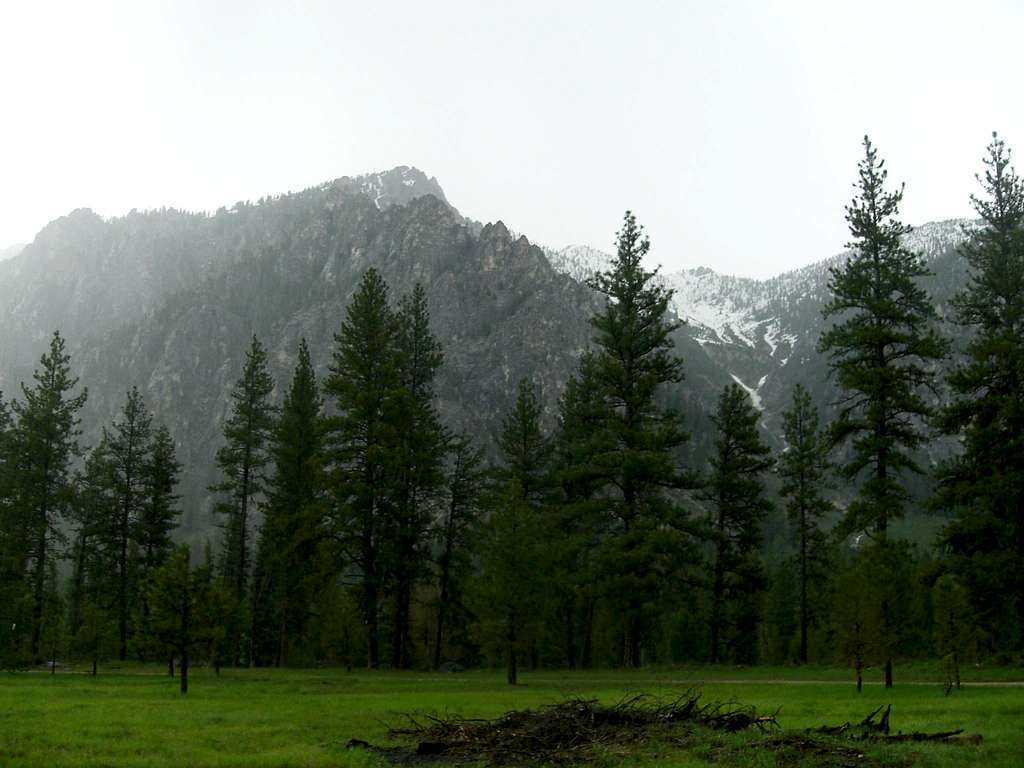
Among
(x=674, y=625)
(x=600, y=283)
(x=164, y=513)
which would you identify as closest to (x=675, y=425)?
(x=600, y=283)

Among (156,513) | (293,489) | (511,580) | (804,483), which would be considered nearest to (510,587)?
(511,580)

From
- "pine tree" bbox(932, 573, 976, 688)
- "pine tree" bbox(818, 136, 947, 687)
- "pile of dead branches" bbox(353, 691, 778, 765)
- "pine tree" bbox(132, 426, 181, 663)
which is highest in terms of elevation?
"pine tree" bbox(818, 136, 947, 687)

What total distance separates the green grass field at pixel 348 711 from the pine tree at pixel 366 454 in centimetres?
569

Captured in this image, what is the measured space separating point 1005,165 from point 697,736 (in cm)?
2860

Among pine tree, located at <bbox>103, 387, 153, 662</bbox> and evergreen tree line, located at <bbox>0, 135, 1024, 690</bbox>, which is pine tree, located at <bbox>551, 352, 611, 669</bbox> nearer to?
evergreen tree line, located at <bbox>0, 135, 1024, 690</bbox>

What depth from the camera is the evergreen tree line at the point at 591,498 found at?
27.0m

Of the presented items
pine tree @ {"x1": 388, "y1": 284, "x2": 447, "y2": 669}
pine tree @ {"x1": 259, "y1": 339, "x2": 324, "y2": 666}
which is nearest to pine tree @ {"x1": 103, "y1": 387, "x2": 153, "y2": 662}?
pine tree @ {"x1": 259, "y1": 339, "x2": 324, "y2": 666}

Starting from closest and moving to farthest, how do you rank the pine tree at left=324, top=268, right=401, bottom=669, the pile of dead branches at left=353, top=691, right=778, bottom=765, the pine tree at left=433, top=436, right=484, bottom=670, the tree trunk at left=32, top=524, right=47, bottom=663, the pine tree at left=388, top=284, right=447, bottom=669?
the pile of dead branches at left=353, top=691, right=778, bottom=765
the pine tree at left=324, top=268, right=401, bottom=669
the pine tree at left=388, top=284, right=447, bottom=669
the tree trunk at left=32, top=524, right=47, bottom=663
the pine tree at left=433, top=436, right=484, bottom=670

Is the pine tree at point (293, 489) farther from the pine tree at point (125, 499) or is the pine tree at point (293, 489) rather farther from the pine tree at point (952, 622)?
the pine tree at point (952, 622)

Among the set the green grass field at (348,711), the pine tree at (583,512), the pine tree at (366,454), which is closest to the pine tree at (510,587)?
the green grass field at (348,711)

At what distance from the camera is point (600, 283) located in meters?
35.9

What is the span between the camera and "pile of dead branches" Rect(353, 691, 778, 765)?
38.8 ft

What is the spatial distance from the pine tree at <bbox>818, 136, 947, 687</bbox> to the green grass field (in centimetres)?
686

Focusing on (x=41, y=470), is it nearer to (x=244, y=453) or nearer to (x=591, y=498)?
(x=244, y=453)
